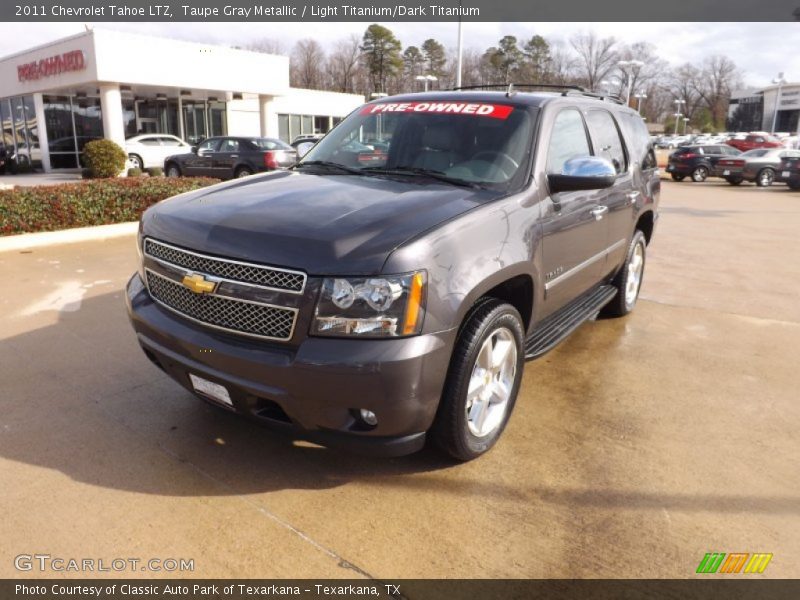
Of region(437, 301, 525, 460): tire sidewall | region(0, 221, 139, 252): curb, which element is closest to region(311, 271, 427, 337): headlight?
region(437, 301, 525, 460): tire sidewall

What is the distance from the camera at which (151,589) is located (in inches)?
92.4

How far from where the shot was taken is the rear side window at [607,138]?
15.1 feet

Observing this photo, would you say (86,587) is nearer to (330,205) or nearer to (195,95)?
(330,205)

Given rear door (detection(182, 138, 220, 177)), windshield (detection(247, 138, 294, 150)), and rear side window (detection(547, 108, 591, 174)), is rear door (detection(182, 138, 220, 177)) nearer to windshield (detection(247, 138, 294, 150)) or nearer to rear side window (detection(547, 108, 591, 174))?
windshield (detection(247, 138, 294, 150))

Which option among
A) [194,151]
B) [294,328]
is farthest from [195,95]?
[294,328]

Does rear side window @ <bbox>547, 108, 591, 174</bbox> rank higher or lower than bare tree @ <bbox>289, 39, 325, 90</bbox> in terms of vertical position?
lower

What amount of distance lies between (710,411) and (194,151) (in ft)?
56.0

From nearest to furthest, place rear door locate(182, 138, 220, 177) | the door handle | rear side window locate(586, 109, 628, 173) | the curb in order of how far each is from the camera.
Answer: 1. the door handle
2. rear side window locate(586, 109, 628, 173)
3. the curb
4. rear door locate(182, 138, 220, 177)

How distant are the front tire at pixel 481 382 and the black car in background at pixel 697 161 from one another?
25948mm

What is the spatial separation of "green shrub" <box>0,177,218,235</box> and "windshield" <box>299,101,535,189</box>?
610cm

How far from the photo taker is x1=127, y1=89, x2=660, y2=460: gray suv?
2.55m

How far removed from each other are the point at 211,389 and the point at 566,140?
2.76 m

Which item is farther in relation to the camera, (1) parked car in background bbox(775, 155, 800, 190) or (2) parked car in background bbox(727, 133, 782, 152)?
(2) parked car in background bbox(727, 133, 782, 152)
